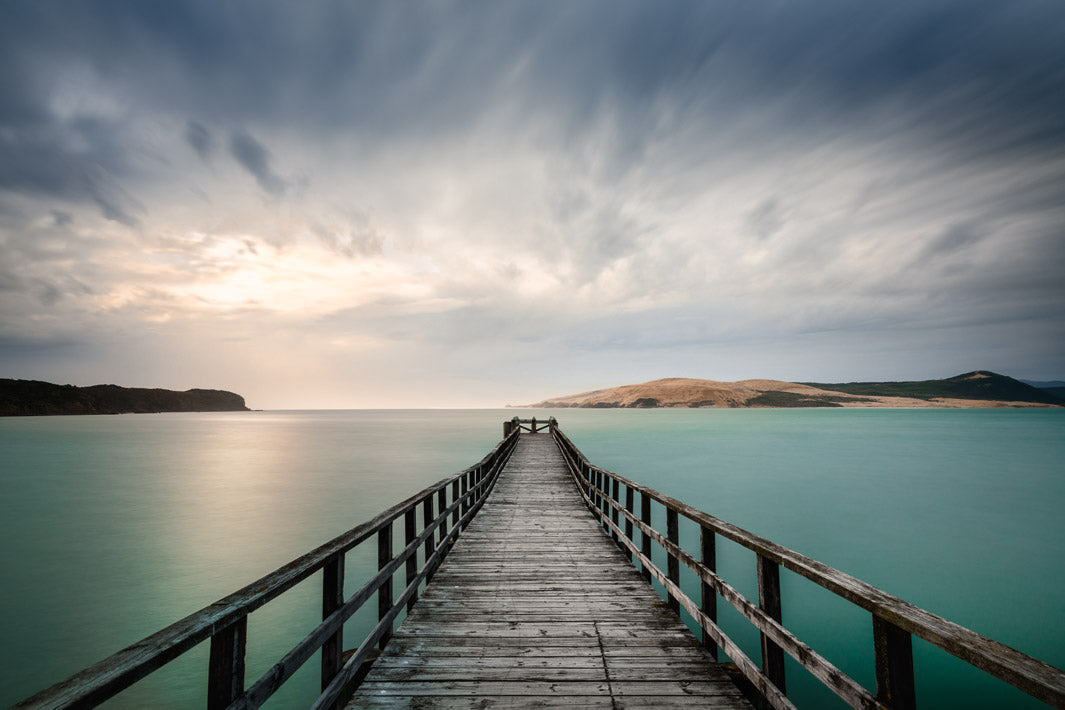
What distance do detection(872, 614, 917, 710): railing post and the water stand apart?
5901 mm

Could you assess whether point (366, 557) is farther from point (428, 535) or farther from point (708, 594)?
point (708, 594)

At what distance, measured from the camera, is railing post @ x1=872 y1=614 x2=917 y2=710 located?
2.01 metres

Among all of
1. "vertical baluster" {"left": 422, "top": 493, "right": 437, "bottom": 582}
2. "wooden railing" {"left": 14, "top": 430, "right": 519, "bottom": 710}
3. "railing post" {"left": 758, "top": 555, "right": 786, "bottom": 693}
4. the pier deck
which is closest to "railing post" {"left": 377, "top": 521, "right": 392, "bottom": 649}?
"wooden railing" {"left": 14, "top": 430, "right": 519, "bottom": 710}

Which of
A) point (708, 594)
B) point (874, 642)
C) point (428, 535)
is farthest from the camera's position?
point (428, 535)

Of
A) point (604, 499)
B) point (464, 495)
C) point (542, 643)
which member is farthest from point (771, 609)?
point (464, 495)

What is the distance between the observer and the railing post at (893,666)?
201 centimetres

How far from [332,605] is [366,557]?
1140 cm

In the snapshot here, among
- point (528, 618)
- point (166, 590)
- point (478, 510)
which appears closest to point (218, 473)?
point (166, 590)

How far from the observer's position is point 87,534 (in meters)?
16.3

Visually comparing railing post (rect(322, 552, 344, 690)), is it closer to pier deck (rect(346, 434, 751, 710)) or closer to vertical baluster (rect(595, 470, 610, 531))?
pier deck (rect(346, 434, 751, 710))

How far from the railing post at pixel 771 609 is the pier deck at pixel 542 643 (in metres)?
0.43

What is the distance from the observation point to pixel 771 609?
3.03 m

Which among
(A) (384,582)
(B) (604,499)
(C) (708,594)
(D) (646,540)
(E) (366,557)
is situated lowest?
(E) (366,557)

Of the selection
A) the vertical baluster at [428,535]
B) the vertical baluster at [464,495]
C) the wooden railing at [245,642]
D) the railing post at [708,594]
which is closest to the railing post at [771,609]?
the railing post at [708,594]
